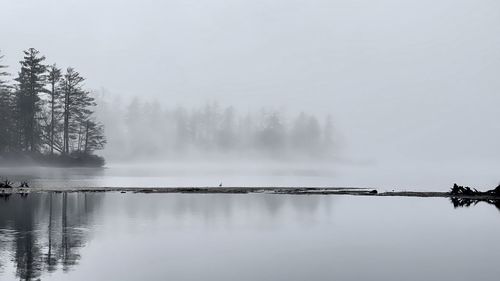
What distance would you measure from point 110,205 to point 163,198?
28.0 ft

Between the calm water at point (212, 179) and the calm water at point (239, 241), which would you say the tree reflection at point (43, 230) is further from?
the calm water at point (212, 179)

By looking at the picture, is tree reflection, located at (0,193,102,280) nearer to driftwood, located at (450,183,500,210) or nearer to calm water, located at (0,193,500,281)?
calm water, located at (0,193,500,281)

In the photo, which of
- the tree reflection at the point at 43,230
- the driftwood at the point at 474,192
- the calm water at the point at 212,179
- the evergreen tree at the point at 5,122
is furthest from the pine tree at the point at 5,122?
the driftwood at the point at 474,192

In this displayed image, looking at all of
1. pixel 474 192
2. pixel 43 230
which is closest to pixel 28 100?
pixel 474 192

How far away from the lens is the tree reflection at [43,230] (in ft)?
69.9

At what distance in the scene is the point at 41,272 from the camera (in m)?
19.7

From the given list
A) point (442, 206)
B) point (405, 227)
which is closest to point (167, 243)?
point (405, 227)

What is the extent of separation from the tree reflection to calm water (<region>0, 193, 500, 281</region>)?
1.8 inches

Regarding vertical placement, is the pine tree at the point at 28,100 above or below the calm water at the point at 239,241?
above

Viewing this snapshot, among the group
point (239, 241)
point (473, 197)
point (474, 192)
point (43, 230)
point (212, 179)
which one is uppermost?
point (212, 179)

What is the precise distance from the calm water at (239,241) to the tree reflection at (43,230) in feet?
0.15

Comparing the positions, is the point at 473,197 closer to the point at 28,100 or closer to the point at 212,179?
the point at 212,179

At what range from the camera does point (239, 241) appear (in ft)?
93.9

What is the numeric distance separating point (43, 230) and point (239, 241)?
28.1ft
